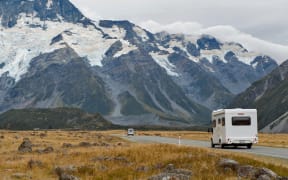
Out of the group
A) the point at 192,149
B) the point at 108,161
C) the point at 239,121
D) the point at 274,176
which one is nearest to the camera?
the point at 274,176

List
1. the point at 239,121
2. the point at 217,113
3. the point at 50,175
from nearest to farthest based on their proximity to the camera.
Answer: the point at 50,175
the point at 239,121
the point at 217,113

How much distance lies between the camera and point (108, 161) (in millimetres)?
31562

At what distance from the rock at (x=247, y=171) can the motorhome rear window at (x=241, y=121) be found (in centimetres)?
3141

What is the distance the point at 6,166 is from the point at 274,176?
1704 cm

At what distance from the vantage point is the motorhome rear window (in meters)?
56.9

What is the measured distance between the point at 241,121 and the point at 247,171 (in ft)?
107

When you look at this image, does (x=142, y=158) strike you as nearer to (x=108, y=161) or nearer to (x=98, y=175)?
(x=108, y=161)

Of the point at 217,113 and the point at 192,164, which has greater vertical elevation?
the point at 217,113

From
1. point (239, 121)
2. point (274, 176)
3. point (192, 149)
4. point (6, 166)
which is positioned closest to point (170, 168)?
point (274, 176)

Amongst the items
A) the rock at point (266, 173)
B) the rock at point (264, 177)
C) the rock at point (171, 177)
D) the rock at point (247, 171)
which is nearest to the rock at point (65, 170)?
the rock at point (171, 177)

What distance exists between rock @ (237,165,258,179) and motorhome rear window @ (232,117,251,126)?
31.4 m

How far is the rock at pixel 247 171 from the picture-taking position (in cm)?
2428

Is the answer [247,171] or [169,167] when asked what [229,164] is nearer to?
[247,171]

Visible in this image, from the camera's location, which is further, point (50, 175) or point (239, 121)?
point (239, 121)
